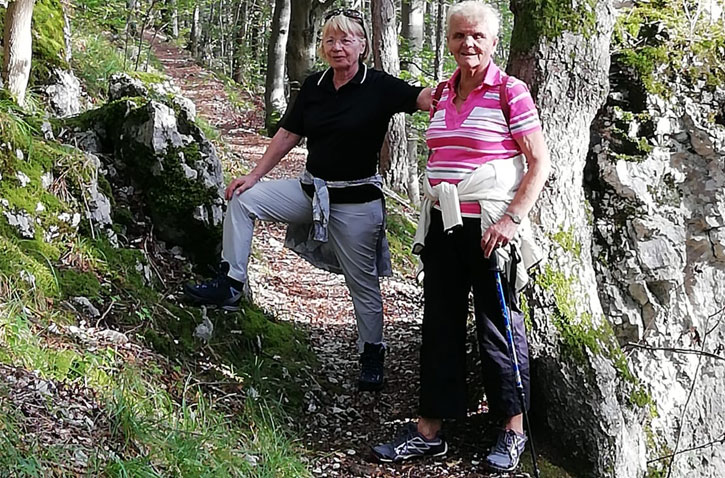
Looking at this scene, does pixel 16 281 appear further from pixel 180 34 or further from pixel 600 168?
pixel 180 34

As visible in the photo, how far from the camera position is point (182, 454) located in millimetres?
3213

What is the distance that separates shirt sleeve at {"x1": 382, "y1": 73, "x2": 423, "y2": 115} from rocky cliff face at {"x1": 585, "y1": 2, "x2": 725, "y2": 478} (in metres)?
1.54

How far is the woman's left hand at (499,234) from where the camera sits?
11.8ft

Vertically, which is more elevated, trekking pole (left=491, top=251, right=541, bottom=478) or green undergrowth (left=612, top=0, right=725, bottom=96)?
green undergrowth (left=612, top=0, right=725, bottom=96)

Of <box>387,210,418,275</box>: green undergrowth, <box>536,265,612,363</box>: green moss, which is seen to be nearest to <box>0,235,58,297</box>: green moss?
<box>536,265,612,363</box>: green moss

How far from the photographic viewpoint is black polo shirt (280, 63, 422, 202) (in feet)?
14.3

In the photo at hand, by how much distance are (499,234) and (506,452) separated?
1291mm

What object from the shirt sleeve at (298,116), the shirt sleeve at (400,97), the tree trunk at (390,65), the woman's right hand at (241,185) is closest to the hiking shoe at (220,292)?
the woman's right hand at (241,185)

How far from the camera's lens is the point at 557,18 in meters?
4.10

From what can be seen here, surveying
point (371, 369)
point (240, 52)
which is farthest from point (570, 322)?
point (240, 52)

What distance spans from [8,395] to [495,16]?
9.90 feet

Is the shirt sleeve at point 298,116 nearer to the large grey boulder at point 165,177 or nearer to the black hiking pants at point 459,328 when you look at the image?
the large grey boulder at point 165,177

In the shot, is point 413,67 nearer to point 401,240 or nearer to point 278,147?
point 401,240

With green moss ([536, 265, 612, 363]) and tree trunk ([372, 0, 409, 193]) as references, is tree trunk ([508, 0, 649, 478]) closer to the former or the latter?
green moss ([536, 265, 612, 363])
